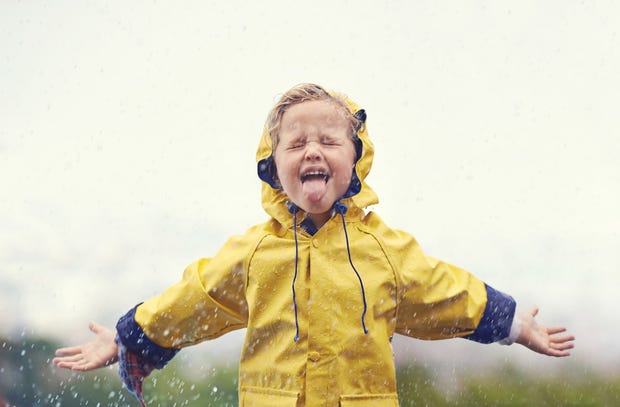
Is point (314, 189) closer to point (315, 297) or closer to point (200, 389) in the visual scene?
point (315, 297)

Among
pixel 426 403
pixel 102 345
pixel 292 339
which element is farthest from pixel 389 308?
pixel 426 403

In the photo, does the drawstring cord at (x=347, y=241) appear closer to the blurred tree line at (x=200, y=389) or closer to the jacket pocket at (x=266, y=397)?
the jacket pocket at (x=266, y=397)

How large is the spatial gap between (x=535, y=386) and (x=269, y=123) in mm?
4059

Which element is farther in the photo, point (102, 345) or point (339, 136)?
point (102, 345)

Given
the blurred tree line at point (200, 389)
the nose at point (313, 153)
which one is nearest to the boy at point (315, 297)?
the nose at point (313, 153)

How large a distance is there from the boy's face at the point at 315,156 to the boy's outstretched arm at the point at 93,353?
3.65 feet

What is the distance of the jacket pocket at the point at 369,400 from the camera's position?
2980 millimetres

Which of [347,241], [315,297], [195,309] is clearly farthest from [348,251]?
[195,309]

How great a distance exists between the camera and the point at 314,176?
125 inches

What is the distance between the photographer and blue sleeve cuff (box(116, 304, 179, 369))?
340cm

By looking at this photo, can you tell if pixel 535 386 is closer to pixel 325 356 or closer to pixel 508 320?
pixel 508 320

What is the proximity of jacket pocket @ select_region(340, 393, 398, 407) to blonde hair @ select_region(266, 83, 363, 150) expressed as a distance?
44.4 inches

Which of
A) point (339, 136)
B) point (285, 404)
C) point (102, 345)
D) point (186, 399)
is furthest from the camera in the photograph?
point (186, 399)

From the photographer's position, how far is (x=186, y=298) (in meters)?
→ 3.34
